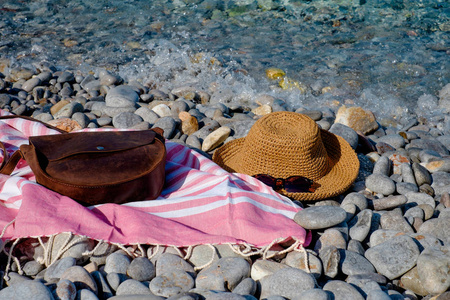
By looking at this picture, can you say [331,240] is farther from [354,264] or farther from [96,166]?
[96,166]

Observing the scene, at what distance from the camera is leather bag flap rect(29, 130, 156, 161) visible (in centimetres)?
276

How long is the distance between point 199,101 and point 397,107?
260 cm

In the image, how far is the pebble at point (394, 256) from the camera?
7.82 ft

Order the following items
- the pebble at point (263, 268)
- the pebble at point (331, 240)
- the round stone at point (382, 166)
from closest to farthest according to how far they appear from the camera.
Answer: the pebble at point (263, 268)
the pebble at point (331, 240)
the round stone at point (382, 166)

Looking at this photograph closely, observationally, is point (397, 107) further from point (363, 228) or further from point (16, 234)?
point (16, 234)

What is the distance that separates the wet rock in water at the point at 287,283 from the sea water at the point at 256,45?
3.57 m

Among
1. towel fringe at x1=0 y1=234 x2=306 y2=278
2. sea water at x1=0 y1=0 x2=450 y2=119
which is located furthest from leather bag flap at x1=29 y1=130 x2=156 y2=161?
sea water at x1=0 y1=0 x2=450 y2=119

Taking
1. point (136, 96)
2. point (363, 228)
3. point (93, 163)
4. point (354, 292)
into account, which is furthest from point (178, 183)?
point (136, 96)

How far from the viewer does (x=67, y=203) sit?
8.55ft

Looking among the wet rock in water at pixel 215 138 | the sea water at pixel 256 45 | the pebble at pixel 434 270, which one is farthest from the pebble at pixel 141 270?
the sea water at pixel 256 45

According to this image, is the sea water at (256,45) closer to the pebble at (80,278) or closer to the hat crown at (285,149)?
the hat crown at (285,149)

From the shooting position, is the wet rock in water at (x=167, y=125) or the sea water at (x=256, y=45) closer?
the wet rock in water at (x=167, y=125)

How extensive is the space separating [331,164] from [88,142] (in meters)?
1.87

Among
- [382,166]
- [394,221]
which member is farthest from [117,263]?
[382,166]
